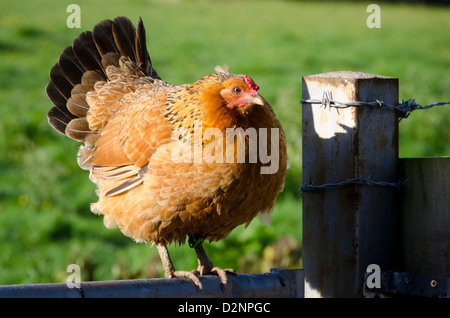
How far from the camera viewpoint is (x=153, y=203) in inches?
109

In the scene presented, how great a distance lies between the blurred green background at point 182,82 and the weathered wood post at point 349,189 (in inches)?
80.5

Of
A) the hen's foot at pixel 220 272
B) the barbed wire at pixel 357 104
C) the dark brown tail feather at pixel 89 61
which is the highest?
the dark brown tail feather at pixel 89 61

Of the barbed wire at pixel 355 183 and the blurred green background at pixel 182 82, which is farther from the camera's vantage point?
the blurred green background at pixel 182 82

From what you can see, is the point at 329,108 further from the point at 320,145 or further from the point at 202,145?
the point at 202,145

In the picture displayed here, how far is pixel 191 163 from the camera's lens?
8.66ft

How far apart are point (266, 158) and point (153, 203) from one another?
1.94 ft

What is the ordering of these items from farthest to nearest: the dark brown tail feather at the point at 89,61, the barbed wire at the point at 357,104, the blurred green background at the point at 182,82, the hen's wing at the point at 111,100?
1. the blurred green background at the point at 182,82
2. the dark brown tail feather at the point at 89,61
3. the hen's wing at the point at 111,100
4. the barbed wire at the point at 357,104

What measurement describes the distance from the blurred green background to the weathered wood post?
2.05 metres

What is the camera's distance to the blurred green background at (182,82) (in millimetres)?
5293

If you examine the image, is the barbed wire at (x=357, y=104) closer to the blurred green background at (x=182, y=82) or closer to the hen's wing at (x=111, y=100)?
the hen's wing at (x=111, y=100)

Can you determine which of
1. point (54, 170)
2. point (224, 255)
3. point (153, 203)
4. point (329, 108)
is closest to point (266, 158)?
point (329, 108)

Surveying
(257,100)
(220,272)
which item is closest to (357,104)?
(257,100)

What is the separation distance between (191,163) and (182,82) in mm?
6565

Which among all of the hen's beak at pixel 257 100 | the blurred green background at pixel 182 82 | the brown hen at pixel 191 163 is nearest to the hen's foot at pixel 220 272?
the brown hen at pixel 191 163
